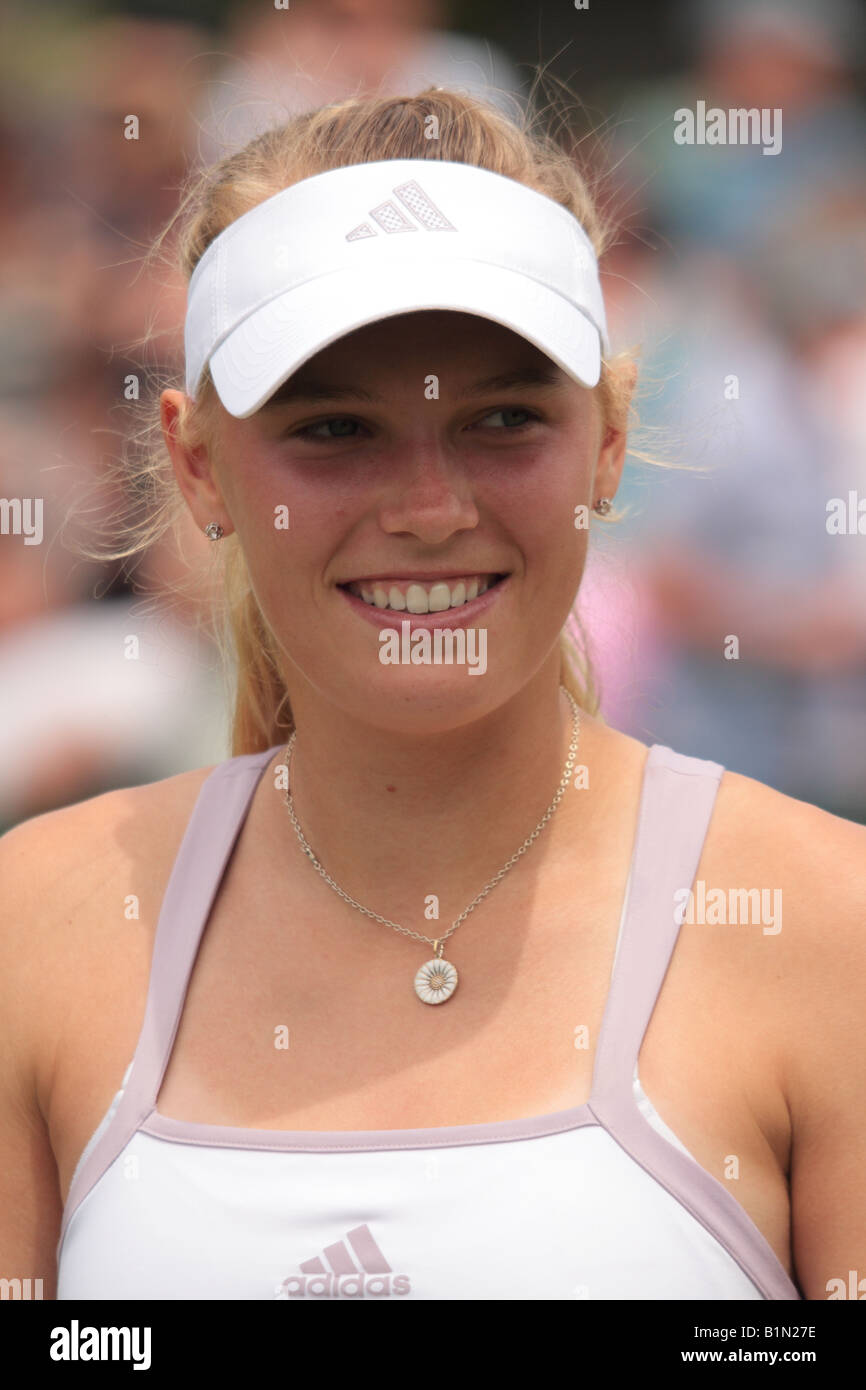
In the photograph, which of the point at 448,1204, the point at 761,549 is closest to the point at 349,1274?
the point at 448,1204

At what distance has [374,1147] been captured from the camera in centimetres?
137

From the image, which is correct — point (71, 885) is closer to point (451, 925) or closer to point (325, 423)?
point (451, 925)

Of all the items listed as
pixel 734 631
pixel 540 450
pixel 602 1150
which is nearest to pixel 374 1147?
pixel 602 1150

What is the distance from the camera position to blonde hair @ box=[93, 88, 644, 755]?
1.52 m

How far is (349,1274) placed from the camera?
4.35ft

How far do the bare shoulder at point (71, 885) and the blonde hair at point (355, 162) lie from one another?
21cm

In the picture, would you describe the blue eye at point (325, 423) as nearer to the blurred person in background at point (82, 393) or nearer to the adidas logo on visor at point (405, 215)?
the adidas logo on visor at point (405, 215)

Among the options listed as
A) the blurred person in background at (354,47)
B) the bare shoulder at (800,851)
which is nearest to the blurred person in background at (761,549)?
the blurred person in background at (354,47)

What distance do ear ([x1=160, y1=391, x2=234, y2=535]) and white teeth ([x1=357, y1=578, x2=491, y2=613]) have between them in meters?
0.28

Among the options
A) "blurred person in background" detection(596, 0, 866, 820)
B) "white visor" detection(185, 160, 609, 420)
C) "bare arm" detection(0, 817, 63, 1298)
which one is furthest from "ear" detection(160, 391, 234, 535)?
"blurred person in background" detection(596, 0, 866, 820)

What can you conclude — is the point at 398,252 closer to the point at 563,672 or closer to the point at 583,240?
the point at 583,240

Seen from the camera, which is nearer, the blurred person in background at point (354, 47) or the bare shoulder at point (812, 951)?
the bare shoulder at point (812, 951)

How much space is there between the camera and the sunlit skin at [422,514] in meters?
1.37

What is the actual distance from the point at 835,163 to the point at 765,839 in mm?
2599
